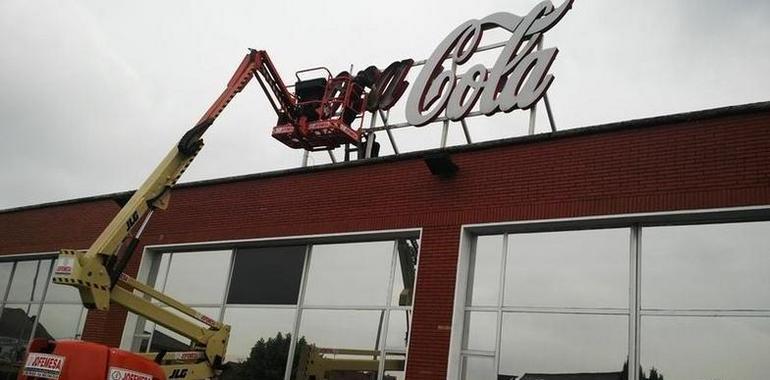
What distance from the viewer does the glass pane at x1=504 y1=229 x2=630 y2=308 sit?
967 centimetres

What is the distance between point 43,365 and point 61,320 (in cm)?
→ 956

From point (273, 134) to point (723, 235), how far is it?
1043 cm

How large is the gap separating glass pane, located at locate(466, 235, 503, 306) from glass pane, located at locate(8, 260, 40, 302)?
12.6 meters

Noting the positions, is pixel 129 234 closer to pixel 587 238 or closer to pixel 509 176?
pixel 509 176

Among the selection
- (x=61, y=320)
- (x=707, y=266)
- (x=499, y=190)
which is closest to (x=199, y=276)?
(x=61, y=320)

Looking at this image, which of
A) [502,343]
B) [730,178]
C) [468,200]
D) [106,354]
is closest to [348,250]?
[468,200]

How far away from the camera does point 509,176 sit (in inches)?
430

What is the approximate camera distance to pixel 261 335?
12.8m

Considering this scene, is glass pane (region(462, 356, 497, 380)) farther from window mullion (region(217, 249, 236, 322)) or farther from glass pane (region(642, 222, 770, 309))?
window mullion (region(217, 249, 236, 322))

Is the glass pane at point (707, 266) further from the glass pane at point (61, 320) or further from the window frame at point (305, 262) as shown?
the glass pane at point (61, 320)

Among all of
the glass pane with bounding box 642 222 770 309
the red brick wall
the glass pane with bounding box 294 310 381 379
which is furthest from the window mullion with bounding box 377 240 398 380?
the glass pane with bounding box 642 222 770 309

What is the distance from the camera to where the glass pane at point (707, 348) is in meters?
8.43

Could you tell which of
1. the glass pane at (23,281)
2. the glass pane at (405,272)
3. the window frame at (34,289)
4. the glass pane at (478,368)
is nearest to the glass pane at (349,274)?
the glass pane at (405,272)

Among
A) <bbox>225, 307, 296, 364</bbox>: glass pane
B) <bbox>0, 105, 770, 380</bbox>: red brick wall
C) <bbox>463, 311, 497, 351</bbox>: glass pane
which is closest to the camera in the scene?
<bbox>0, 105, 770, 380</bbox>: red brick wall
